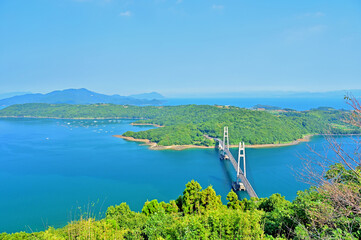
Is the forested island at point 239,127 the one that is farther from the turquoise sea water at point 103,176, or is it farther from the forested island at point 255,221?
the forested island at point 255,221

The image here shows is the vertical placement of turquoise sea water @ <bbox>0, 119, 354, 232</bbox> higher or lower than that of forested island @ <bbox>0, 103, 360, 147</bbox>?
lower

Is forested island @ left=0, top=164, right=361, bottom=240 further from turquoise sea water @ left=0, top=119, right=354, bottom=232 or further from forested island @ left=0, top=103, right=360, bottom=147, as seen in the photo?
forested island @ left=0, top=103, right=360, bottom=147

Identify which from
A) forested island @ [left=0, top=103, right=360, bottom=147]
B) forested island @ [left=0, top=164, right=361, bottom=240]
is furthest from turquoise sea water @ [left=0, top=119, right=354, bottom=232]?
forested island @ [left=0, top=103, right=360, bottom=147]

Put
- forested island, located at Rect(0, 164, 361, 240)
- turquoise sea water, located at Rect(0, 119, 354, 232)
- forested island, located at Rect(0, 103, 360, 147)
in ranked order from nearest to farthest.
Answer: forested island, located at Rect(0, 164, 361, 240), turquoise sea water, located at Rect(0, 119, 354, 232), forested island, located at Rect(0, 103, 360, 147)

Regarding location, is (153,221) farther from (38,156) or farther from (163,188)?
(38,156)

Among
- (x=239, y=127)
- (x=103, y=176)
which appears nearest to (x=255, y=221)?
(x=103, y=176)

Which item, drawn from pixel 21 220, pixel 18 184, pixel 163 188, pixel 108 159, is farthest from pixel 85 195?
pixel 108 159
